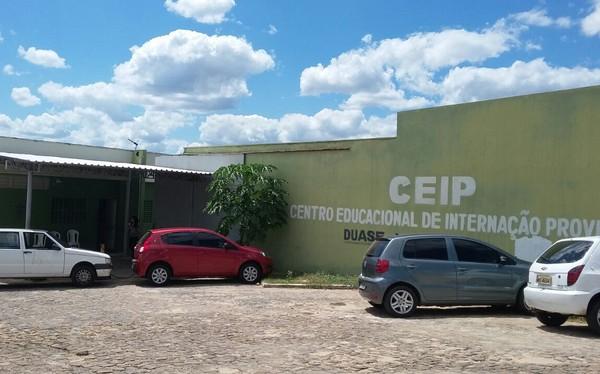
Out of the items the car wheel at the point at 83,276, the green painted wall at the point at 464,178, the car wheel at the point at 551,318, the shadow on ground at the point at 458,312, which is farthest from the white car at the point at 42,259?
the car wheel at the point at 551,318

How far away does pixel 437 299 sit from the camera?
11.7 m

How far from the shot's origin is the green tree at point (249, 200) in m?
19.2

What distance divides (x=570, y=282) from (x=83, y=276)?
11615 mm

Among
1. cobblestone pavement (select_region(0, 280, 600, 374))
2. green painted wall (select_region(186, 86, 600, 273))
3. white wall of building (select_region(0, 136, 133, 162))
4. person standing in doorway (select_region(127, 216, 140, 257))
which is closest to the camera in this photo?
cobblestone pavement (select_region(0, 280, 600, 374))

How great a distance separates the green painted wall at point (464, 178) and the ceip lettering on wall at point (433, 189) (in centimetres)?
3

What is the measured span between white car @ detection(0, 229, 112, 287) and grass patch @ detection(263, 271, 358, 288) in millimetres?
4682

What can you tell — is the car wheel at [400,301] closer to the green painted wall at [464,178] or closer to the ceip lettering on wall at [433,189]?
the green painted wall at [464,178]

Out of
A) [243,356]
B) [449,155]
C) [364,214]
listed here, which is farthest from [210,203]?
[243,356]

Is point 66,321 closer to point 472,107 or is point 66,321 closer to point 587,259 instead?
point 587,259

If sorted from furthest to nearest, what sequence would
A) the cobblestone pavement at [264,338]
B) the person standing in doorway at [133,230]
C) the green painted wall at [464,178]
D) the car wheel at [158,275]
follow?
the person standing in doorway at [133,230], the car wheel at [158,275], the green painted wall at [464,178], the cobblestone pavement at [264,338]

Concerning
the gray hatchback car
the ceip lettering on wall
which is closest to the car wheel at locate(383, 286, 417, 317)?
the gray hatchback car

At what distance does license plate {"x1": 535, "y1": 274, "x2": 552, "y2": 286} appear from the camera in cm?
1010

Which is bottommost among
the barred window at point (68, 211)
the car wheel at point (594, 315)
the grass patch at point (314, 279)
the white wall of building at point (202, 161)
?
the grass patch at point (314, 279)

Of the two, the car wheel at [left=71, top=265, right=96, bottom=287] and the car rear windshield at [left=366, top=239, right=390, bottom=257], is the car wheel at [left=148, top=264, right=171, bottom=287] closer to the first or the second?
the car wheel at [left=71, top=265, right=96, bottom=287]
